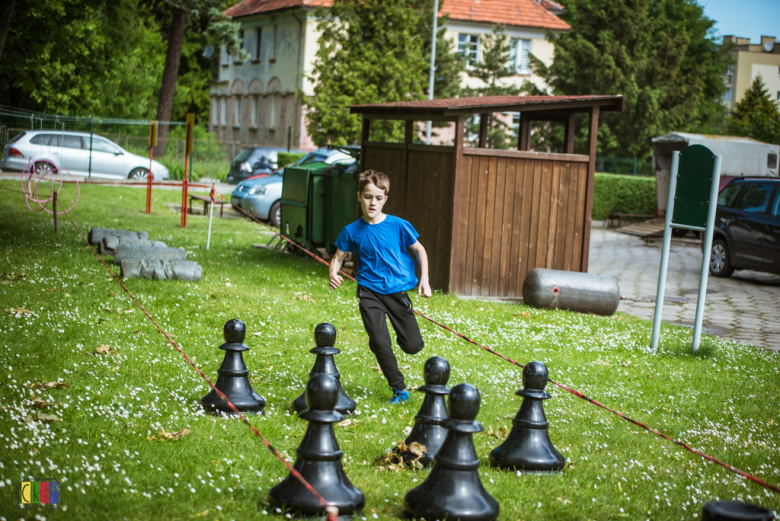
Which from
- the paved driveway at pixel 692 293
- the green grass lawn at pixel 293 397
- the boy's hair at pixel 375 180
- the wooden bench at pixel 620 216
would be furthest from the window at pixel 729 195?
the boy's hair at pixel 375 180

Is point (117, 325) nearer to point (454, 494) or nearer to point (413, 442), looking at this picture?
point (413, 442)

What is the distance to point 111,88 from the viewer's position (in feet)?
131

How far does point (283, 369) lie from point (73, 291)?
3.74 metres

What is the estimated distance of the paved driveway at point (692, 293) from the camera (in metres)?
11.3

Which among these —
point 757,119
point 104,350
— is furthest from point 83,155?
point 757,119

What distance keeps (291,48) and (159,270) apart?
118 feet

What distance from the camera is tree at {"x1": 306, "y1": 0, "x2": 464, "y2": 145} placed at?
30.7 meters

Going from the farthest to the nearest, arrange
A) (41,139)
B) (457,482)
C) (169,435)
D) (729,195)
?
(41,139)
(729,195)
(169,435)
(457,482)

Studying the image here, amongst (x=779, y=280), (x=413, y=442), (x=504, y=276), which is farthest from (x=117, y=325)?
(x=779, y=280)

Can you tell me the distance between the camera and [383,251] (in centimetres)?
605

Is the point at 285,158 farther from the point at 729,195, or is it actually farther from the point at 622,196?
the point at 729,195

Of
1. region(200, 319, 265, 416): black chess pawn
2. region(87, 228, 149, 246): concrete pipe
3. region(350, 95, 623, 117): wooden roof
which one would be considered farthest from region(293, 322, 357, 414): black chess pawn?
region(87, 228, 149, 246): concrete pipe

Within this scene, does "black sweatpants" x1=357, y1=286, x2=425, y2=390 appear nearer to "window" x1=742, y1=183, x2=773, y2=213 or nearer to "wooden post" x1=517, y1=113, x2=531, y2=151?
"wooden post" x1=517, y1=113, x2=531, y2=151

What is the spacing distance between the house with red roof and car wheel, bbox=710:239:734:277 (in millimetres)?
27884
